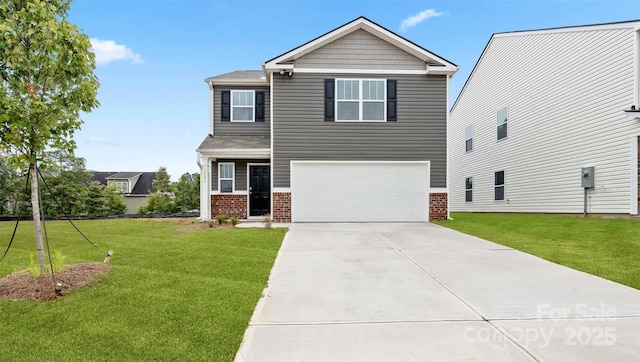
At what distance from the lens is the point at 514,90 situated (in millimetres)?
16469

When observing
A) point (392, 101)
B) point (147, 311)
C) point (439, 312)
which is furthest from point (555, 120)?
point (147, 311)

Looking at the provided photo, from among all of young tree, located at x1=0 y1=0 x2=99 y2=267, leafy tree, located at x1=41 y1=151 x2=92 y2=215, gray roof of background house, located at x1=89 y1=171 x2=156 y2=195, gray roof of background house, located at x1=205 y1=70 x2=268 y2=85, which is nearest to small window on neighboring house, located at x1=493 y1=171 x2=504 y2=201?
gray roof of background house, located at x1=205 y1=70 x2=268 y2=85

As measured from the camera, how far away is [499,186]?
17.7 m

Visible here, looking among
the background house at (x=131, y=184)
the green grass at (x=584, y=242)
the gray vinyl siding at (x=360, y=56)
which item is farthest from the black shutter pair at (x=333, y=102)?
the background house at (x=131, y=184)

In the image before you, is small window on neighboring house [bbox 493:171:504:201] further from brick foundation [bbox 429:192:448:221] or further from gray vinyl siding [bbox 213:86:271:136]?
gray vinyl siding [bbox 213:86:271:136]

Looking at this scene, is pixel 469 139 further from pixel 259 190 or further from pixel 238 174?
pixel 238 174

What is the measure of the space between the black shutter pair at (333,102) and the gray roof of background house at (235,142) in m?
2.43

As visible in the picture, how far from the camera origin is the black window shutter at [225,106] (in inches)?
555

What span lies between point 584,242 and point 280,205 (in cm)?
837

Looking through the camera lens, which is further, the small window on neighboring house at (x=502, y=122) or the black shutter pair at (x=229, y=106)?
the small window on neighboring house at (x=502, y=122)

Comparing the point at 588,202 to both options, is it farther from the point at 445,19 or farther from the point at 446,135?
the point at 445,19

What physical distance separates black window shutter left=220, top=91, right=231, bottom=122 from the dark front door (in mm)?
2282

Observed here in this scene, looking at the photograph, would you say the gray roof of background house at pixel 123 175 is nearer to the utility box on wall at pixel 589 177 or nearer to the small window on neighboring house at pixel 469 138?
the small window on neighboring house at pixel 469 138

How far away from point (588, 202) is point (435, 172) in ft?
17.5
